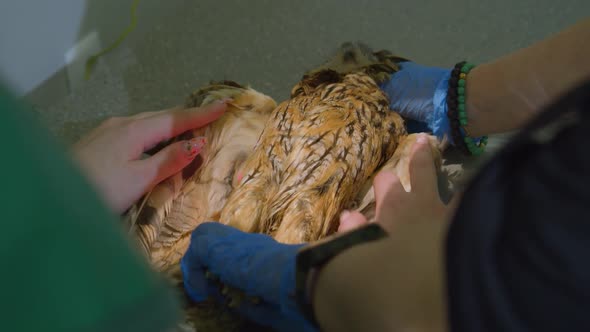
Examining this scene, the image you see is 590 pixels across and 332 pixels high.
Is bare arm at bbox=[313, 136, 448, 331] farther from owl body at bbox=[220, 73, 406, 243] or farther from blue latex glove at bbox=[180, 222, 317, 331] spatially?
owl body at bbox=[220, 73, 406, 243]

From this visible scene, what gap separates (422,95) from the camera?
3.44 feet

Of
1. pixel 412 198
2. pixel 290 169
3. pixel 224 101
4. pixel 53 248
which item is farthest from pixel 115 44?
pixel 53 248

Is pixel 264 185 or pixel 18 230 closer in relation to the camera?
pixel 18 230

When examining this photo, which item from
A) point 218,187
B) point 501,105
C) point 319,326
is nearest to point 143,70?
point 218,187

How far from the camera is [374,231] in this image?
58 cm

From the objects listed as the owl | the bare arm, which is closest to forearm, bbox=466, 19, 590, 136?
the owl

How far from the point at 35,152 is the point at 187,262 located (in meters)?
0.63

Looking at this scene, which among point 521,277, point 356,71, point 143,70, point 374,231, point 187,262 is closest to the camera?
point 521,277

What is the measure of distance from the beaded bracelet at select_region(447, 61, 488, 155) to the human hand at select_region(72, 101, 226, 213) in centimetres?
47

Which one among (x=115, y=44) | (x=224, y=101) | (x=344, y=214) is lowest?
(x=344, y=214)

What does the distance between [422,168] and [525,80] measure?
0.26m

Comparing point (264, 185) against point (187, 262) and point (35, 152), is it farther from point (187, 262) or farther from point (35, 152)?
point (35, 152)

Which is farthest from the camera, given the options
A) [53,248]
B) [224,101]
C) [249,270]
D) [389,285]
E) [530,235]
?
[224,101]

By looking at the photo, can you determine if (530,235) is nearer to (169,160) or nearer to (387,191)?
(387,191)
